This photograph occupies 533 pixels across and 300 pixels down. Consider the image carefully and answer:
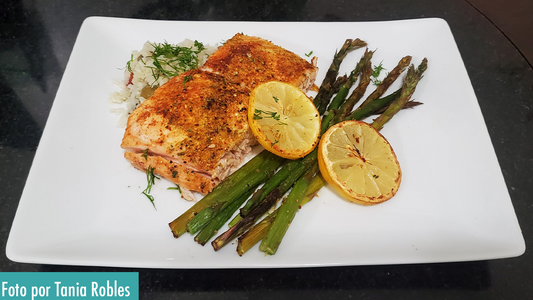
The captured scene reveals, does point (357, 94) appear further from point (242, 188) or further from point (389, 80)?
point (242, 188)

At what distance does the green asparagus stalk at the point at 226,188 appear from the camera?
109 inches

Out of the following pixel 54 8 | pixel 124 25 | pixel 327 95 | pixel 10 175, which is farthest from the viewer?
pixel 54 8

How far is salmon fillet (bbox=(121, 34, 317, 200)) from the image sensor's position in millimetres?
2986

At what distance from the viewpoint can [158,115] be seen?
3127 millimetres

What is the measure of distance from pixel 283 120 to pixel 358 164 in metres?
0.77

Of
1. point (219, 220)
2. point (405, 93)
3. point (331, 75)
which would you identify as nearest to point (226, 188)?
point (219, 220)

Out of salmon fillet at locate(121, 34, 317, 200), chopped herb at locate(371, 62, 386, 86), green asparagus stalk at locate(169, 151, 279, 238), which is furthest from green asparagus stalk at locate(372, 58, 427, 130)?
green asparagus stalk at locate(169, 151, 279, 238)

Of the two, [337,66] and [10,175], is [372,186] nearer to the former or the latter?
[337,66]

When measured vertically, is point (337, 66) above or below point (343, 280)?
above

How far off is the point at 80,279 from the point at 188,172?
4.00 ft

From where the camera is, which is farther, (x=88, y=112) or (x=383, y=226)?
(x=88, y=112)

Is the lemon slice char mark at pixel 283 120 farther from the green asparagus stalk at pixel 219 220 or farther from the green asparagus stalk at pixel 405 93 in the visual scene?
the green asparagus stalk at pixel 405 93

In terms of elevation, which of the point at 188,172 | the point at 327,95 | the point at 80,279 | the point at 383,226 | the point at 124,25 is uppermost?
the point at 124,25

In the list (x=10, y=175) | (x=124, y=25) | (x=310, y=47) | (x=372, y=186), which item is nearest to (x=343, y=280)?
(x=372, y=186)
